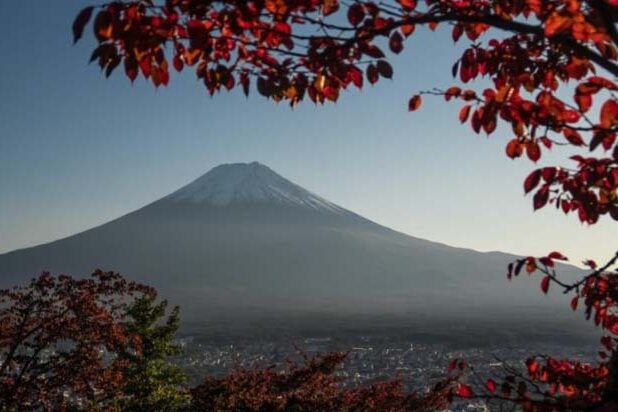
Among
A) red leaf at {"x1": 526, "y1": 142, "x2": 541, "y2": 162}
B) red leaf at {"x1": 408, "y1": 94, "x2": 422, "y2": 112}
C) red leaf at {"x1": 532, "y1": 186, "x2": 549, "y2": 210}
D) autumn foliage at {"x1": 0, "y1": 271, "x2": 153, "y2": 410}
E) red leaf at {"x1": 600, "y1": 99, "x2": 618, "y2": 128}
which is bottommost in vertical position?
autumn foliage at {"x1": 0, "y1": 271, "x2": 153, "y2": 410}

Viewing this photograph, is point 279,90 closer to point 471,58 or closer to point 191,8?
point 191,8

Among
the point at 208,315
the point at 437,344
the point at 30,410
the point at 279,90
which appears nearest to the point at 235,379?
the point at 30,410

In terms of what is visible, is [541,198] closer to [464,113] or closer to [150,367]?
[464,113]

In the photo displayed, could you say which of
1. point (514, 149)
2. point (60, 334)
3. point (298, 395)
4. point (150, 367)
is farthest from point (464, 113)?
point (150, 367)

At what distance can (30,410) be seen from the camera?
1038cm

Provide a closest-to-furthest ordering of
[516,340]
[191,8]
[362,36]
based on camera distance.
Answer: [191,8] < [362,36] < [516,340]

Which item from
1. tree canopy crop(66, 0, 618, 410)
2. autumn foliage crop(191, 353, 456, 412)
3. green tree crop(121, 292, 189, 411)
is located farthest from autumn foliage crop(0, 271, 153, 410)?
→ tree canopy crop(66, 0, 618, 410)

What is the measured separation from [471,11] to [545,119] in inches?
36.6

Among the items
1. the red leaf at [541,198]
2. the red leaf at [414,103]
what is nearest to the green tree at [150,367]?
the red leaf at [414,103]

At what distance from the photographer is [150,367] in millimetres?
18016

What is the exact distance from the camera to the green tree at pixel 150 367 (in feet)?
55.4

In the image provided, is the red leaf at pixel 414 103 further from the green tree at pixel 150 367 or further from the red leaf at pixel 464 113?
the green tree at pixel 150 367

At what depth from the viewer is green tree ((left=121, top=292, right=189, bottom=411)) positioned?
1688cm

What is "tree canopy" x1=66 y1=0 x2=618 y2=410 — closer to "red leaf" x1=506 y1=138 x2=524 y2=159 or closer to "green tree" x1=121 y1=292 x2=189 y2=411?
"red leaf" x1=506 y1=138 x2=524 y2=159
